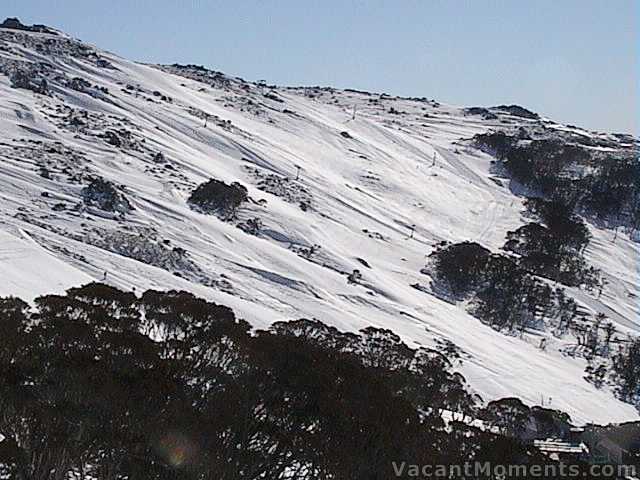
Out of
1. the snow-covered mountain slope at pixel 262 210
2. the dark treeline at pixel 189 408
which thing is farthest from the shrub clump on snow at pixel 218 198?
the dark treeline at pixel 189 408

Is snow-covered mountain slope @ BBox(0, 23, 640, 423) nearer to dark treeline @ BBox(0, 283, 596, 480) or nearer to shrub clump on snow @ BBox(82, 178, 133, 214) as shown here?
shrub clump on snow @ BBox(82, 178, 133, 214)

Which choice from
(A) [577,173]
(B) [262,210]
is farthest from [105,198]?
(A) [577,173]

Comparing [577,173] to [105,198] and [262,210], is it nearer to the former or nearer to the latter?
[262,210]

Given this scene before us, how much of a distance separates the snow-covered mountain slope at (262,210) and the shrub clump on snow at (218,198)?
2.92ft

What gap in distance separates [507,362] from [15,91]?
5280 cm

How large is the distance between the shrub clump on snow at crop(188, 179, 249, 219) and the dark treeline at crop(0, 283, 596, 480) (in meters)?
35.7

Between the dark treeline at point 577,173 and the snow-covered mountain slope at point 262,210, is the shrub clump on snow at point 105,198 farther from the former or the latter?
the dark treeline at point 577,173

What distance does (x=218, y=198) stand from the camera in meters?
53.3

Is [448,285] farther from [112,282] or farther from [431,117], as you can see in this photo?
[431,117]

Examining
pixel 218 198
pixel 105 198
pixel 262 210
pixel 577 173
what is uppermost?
pixel 577 173

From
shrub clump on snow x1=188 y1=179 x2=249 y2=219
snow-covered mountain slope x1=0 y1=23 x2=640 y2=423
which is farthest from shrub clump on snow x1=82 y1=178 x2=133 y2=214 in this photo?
Result: shrub clump on snow x1=188 y1=179 x2=249 y2=219

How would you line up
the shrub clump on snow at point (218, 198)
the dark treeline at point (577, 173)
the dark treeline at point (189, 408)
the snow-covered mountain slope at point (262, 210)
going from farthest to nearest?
the dark treeline at point (577, 173), the shrub clump on snow at point (218, 198), the snow-covered mountain slope at point (262, 210), the dark treeline at point (189, 408)

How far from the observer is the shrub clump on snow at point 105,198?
44750 mm

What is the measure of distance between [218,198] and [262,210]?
142 inches
